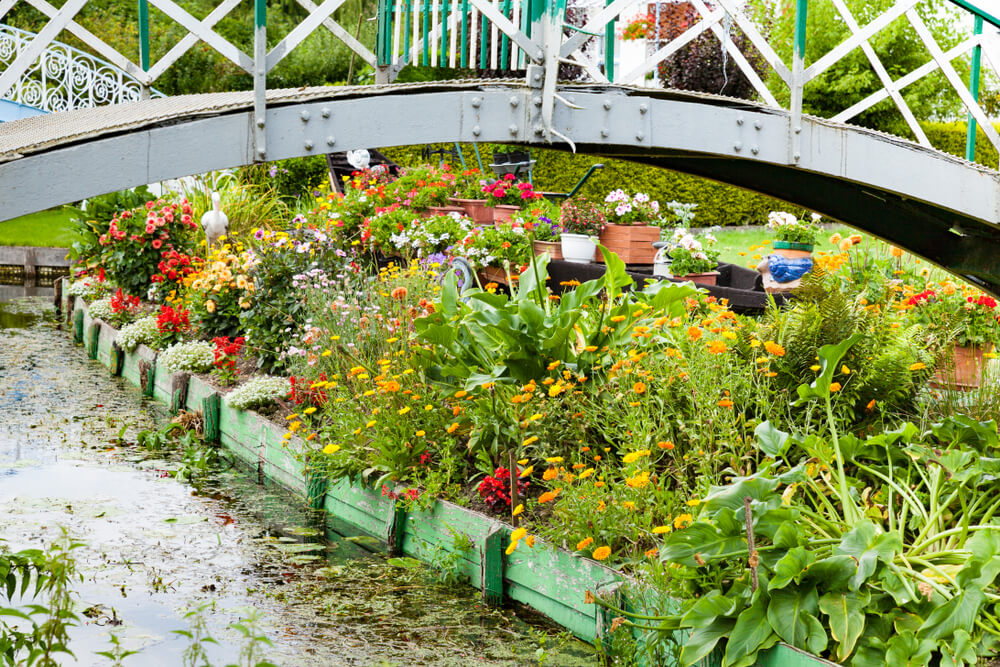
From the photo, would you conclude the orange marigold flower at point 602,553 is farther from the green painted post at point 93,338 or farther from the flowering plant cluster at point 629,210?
the green painted post at point 93,338

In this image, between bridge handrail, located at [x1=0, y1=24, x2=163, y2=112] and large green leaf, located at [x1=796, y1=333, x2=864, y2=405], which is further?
bridge handrail, located at [x1=0, y1=24, x2=163, y2=112]

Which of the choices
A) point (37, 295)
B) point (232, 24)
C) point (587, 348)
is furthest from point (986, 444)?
point (232, 24)

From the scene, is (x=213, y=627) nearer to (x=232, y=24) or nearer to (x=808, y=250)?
(x=808, y=250)

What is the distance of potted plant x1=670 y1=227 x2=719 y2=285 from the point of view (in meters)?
7.91

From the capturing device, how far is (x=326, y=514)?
20.7 ft

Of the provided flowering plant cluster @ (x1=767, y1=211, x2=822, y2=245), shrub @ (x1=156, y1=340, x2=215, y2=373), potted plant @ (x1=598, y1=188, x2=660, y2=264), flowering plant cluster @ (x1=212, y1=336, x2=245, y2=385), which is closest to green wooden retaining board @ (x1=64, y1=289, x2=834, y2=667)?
flowering plant cluster @ (x1=212, y1=336, x2=245, y2=385)

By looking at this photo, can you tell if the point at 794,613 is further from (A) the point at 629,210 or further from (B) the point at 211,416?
(A) the point at 629,210

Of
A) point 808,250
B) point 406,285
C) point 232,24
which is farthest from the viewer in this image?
point 232,24

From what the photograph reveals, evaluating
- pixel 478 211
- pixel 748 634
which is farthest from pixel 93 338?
pixel 748 634

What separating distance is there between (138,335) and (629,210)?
4.83 m

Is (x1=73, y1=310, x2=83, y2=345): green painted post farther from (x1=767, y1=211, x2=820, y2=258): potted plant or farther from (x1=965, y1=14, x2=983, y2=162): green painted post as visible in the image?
(x1=965, y1=14, x2=983, y2=162): green painted post

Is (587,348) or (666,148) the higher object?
(666,148)

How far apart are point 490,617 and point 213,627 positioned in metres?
1.19

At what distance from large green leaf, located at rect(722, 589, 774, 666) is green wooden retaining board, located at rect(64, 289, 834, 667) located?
7 centimetres
